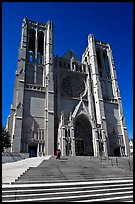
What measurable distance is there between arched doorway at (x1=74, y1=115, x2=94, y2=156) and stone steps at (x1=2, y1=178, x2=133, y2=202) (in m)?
20.7

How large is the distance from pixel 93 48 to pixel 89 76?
24.9 ft

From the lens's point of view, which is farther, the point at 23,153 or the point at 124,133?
the point at 124,133

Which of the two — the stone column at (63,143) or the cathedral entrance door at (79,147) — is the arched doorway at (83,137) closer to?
the cathedral entrance door at (79,147)

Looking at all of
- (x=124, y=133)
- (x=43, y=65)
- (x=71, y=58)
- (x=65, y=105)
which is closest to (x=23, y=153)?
(x=65, y=105)

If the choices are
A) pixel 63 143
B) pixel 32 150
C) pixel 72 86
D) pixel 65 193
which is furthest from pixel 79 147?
pixel 65 193

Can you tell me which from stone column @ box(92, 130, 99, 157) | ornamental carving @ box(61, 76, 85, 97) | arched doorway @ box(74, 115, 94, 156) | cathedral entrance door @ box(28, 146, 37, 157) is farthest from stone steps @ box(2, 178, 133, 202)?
ornamental carving @ box(61, 76, 85, 97)

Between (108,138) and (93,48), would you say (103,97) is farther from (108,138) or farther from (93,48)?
(93,48)

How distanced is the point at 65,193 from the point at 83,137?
22.7 m

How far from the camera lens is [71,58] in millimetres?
Answer: 35625

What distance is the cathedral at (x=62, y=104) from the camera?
80.2 ft

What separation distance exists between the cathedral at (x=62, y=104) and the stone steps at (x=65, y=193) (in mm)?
16660

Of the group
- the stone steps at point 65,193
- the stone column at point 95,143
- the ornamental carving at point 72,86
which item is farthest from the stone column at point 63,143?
the stone steps at point 65,193

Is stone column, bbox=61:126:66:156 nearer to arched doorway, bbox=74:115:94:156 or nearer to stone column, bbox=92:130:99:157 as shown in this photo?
arched doorway, bbox=74:115:94:156

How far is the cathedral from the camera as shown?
24438 millimetres
